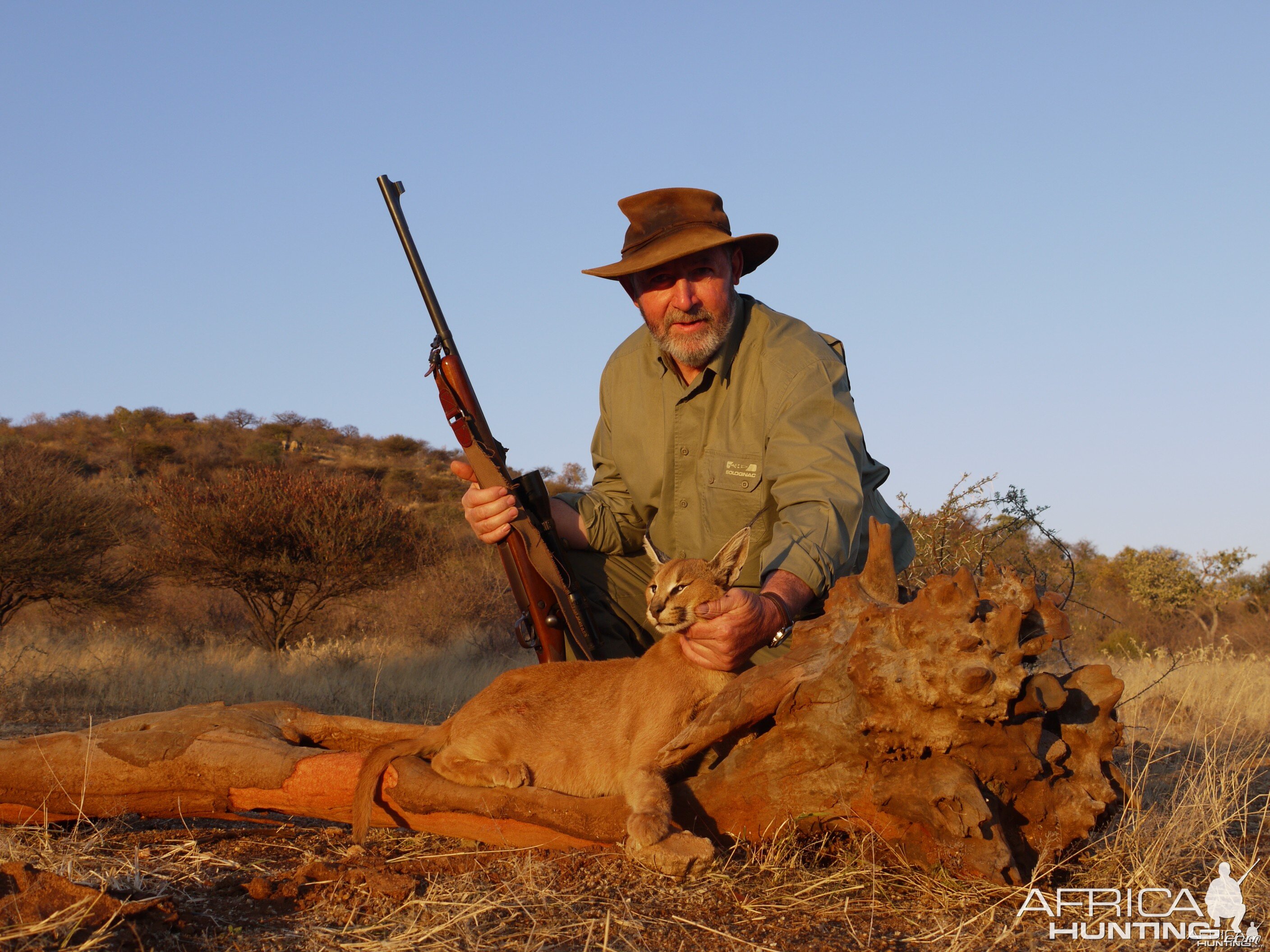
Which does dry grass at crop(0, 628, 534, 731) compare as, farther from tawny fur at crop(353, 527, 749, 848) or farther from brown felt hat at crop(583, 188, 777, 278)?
brown felt hat at crop(583, 188, 777, 278)

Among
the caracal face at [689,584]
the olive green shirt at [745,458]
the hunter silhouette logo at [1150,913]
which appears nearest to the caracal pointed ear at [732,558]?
the caracal face at [689,584]

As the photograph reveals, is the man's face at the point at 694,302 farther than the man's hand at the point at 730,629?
Yes

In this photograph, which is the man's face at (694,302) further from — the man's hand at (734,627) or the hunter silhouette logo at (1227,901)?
the hunter silhouette logo at (1227,901)

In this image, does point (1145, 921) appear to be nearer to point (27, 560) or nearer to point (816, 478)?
point (816, 478)

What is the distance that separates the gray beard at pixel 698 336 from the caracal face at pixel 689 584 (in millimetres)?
1453

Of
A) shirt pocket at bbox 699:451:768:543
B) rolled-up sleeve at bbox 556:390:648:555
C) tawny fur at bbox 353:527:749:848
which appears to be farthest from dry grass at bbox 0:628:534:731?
tawny fur at bbox 353:527:749:848

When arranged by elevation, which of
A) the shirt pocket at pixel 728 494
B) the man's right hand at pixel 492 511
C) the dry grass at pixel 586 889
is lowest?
the dry grass at pixel 586 889

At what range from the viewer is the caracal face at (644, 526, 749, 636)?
12.5 feet

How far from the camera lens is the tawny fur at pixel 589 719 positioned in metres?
3.65

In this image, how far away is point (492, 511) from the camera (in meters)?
4.91

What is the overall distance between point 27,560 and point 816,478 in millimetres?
12970

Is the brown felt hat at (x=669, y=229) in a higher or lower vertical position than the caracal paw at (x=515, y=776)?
higher

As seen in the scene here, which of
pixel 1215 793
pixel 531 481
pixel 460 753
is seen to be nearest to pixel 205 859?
pixel 460 753

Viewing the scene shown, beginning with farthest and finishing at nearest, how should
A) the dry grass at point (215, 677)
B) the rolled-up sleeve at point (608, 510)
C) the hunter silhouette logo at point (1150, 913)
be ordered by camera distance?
the dry grass at point (215, 677) → the rolled-up sleeve at point (608, 510) → the hunter silhouette logo at point (1150, 913)
